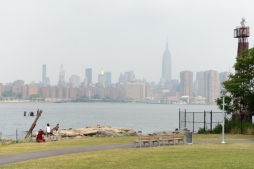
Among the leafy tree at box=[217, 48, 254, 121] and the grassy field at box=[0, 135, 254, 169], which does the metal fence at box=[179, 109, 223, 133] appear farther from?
the grassy field at box=[0, 135, 254, 169]

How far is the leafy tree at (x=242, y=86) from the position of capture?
35188 mm

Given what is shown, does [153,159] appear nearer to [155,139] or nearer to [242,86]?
[155,139]

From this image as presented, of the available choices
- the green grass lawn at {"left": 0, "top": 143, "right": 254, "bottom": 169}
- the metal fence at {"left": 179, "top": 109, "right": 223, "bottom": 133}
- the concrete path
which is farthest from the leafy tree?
the concrete path

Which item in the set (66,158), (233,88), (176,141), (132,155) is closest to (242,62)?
(233,88)

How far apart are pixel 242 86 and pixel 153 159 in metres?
20.7

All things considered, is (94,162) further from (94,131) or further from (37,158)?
(94,131)

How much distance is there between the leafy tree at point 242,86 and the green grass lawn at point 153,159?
15180mm

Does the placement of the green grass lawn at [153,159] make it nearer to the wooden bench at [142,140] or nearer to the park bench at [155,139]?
the wooden bench at [142,140]

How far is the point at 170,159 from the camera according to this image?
1736 cm

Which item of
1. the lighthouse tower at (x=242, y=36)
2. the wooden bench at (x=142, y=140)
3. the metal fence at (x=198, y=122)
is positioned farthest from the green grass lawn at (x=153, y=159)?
the lighthouse tower at (x=242, y=36)

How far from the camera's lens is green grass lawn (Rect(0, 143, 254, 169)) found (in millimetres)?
15531

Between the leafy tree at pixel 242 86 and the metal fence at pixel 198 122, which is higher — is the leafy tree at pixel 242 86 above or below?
above

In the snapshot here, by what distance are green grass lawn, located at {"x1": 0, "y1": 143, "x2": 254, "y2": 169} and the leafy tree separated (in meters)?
15.2

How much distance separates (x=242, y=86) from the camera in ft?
116
